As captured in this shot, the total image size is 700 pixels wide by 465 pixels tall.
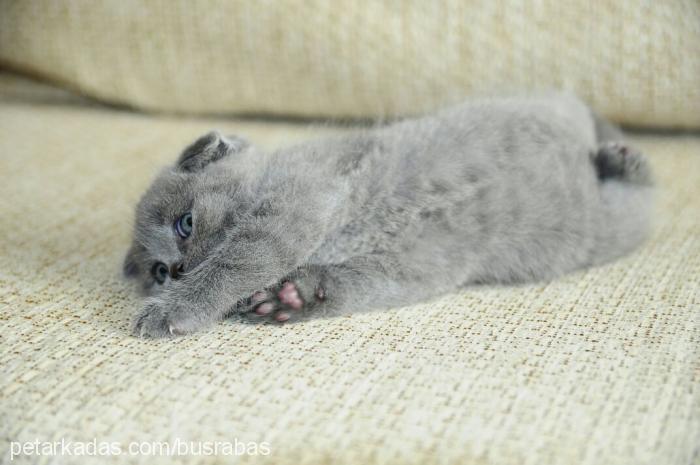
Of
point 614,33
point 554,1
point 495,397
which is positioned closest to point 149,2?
point 554,1

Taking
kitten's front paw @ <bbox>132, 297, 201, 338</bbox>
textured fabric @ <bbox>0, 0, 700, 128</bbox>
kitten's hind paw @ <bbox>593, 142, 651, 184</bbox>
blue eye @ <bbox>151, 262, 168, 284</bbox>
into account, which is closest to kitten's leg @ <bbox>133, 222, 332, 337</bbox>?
kitten's front paw @ <bbox>132, 297, 201, 338</bbox>

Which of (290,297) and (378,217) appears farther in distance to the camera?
(378,217)

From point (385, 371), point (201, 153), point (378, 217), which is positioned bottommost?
point (385, 371)

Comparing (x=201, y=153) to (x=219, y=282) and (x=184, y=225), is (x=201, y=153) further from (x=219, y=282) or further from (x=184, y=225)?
(x=219, y=282)

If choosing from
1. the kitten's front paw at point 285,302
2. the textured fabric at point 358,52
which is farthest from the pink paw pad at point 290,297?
the textured fabric at point 358,52

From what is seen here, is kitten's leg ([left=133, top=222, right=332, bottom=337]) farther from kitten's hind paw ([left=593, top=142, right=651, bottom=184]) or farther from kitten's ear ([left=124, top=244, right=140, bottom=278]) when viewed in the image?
kitten's hind paw ([left=593, top=142, right=651, bottom=184])

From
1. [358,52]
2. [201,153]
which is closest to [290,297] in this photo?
[201,153]

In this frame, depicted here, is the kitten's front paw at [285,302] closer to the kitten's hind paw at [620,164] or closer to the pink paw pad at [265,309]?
the pink paw pad at [265,309]
